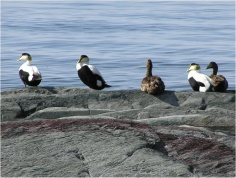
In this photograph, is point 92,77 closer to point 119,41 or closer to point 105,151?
point 105,151

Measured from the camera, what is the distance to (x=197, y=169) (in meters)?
6.42

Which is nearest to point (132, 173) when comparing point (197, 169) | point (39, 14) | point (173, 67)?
point (197, 169)

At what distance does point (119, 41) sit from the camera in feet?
97.4

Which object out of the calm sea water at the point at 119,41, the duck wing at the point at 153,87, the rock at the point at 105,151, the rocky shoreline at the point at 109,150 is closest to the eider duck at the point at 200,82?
the duck wing at the point at 153,87

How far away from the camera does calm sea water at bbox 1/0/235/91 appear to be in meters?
22.1

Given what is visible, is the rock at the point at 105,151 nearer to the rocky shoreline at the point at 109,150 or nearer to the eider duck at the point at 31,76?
the rocky shoreline at the point at 109,150

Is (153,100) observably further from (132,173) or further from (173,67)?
(173,67)

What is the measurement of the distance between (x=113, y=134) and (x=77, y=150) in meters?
0.48

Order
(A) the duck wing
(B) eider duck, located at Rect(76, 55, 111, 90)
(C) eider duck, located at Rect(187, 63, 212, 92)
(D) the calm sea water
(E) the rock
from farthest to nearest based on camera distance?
(D) the calm sea water
(B) eider duck, located at Rect(76, 55, 111, 90)
(C) eider duck, located at Rect(187, 63, 212, 92)
(A) the duck wing
(E) the rock

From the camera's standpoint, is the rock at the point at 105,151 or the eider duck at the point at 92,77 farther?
the eider duck at the point at 92,77

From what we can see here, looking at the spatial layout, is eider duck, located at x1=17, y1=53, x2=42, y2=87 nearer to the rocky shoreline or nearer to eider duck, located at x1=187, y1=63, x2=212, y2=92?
eider duck, located at x1=187, y1=63, x2=212, y2=92

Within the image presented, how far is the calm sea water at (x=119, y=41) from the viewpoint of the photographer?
72.5ft

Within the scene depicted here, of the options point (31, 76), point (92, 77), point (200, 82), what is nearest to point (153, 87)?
point (200, 82)

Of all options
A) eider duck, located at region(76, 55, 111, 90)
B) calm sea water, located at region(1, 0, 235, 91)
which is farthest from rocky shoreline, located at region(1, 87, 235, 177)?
calm sea water, located at region(1, 0, 235, 91)
